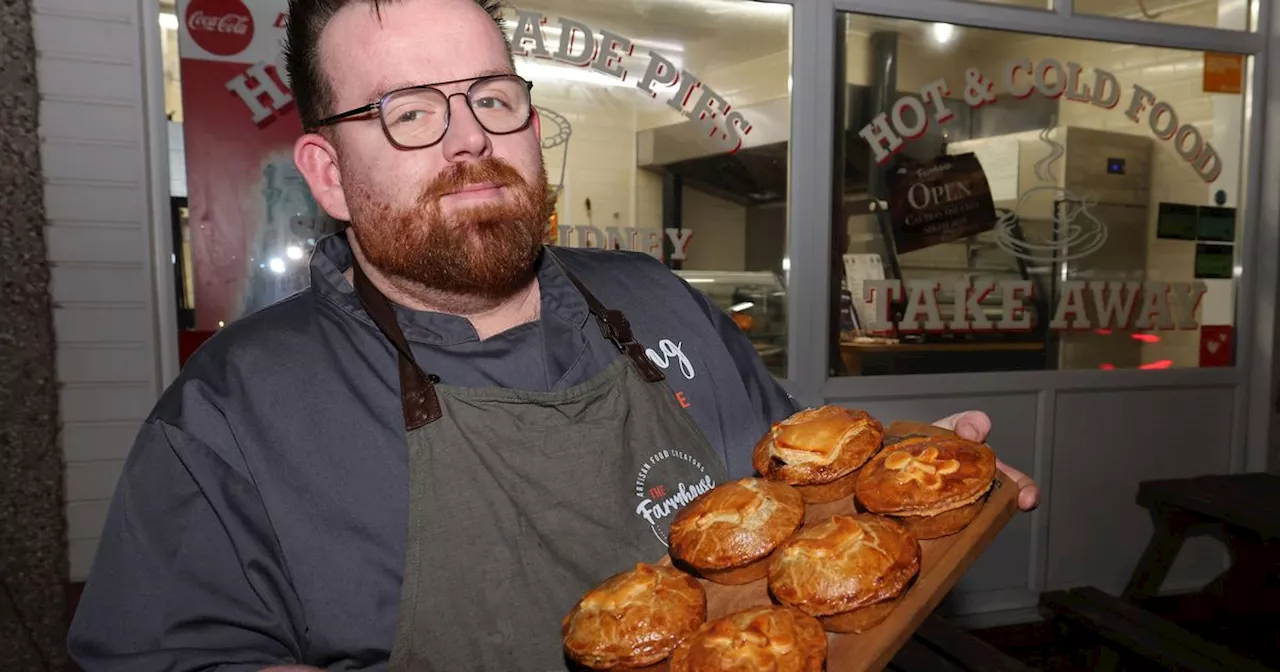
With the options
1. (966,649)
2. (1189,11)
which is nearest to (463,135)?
(966,649)

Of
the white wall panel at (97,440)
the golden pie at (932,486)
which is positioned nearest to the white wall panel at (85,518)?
the white wall panel at (97,440)

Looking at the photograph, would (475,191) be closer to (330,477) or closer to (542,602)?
(330,477)

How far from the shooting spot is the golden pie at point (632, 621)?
1.23 m

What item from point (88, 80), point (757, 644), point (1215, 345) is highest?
point (88, 80)

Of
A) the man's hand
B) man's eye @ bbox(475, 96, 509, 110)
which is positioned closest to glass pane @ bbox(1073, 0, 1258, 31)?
the man's hand

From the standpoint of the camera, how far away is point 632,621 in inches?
49.1

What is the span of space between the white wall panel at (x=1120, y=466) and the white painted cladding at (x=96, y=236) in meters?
4.44

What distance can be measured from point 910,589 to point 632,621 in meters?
Result: 0.43

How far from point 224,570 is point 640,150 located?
9.43 feet

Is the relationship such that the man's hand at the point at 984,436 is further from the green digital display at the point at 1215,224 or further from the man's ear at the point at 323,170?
the green digital display at the point at 1215,224

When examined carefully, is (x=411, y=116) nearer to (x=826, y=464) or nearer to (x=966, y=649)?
(x=826, y=464)

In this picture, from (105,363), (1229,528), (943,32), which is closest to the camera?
(105,363)

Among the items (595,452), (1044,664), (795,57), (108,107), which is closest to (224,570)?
(595,452)

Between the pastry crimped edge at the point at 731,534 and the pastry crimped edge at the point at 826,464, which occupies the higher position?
the pastry crimped edge at the point at 826,464
